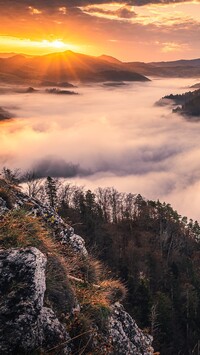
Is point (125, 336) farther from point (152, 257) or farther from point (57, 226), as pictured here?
point (152, 257)

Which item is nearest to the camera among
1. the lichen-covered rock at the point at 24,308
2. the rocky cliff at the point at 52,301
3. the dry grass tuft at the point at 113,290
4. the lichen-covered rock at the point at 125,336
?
the lichen-covered rock at the point at 24,308

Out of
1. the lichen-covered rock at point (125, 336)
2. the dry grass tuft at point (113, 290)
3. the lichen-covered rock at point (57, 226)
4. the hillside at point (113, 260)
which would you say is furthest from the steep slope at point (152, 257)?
the lichen-covered rock at point (125, 336)

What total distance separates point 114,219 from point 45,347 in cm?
11140

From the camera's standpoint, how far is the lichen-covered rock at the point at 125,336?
34.8ft

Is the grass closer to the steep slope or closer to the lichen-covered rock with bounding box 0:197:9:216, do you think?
the lichen-covered rock with bounding box 0:197:9:216

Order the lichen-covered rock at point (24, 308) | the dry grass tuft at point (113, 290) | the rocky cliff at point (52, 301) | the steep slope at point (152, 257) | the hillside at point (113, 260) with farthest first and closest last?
the steep slope at point (152, 257) → the dry grass tuft at point (113, 290) → the hillside at point (113, 260) → the rocky cliff at point (52, 301) → the lichen-covered rock at point (24, 308)

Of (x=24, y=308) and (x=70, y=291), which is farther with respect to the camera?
(x=70, y=291)

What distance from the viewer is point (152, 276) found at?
3295 inches

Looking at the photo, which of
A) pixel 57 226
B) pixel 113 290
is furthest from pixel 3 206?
pixel 113 290

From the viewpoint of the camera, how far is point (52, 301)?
8.95 metres

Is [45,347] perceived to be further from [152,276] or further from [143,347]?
[152,276]

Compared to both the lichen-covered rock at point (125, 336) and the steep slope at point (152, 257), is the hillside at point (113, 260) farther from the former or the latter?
the steep slope at point (152, 257)

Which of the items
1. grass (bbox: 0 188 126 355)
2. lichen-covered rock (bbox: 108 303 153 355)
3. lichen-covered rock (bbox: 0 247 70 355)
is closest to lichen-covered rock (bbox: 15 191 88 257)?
grass (bbox: 0 188 126 355)

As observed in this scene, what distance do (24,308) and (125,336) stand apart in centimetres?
556
